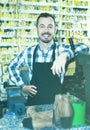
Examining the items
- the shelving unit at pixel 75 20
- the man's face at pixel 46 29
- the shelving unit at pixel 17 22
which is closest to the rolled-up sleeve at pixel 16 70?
the shelving unit at pixel 17 22

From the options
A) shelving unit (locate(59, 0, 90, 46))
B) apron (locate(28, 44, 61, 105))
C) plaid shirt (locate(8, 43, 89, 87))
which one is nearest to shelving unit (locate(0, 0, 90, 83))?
shelving unit (locate(59, 0, 90, 46))

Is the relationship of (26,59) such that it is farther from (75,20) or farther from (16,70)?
(75,20)

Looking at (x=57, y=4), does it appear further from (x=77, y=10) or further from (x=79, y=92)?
(x=79, y=92)

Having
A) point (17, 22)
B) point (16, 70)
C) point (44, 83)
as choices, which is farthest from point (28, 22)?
point (44, 83)

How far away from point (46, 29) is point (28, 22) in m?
0.40

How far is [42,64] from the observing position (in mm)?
2967

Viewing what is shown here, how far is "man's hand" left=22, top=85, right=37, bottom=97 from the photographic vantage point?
2.99 meters

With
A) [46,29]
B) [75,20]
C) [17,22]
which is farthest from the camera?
[75,20]

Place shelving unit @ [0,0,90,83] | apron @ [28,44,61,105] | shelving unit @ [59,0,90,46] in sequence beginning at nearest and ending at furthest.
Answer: apron @ [28,44,61,105] → shelving unit @ [0,0,90,83] → shelving unit @ [59,0,90,46]

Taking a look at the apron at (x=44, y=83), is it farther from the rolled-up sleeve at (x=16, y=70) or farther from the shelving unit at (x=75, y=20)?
the shelving unit at (x=75, y=20)

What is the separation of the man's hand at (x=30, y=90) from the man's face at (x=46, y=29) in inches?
21.3

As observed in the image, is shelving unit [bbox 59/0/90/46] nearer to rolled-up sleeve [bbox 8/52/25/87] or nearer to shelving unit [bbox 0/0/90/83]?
shelving unit [bbox 0/0/90/83]

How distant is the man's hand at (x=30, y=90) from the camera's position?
A: 9.80 ft

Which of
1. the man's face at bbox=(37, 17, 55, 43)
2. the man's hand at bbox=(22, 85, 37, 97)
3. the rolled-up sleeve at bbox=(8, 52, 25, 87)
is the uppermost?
the man's face at bbox=(37, 17, 55, 43)
